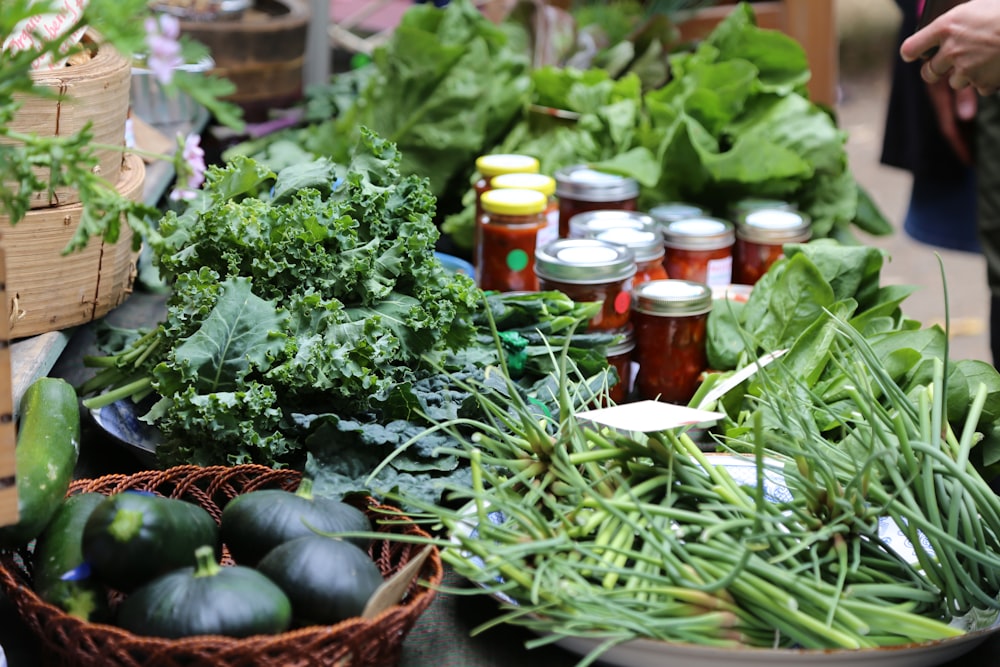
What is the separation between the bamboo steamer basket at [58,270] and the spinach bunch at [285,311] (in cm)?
12

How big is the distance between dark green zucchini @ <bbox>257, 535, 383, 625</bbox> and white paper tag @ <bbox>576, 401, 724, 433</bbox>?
32 cm

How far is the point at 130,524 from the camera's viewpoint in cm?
96

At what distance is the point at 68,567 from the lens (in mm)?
1014

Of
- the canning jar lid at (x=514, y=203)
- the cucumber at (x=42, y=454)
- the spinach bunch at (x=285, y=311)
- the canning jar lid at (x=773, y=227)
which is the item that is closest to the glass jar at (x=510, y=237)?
the canning jar lid at (x=514, y=203)

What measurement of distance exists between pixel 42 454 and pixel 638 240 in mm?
1115

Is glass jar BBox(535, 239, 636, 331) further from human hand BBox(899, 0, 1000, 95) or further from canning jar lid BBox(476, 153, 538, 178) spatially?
human hand BBox(899, 0, 1000, 95)

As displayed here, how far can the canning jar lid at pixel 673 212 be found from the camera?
85.7 inches

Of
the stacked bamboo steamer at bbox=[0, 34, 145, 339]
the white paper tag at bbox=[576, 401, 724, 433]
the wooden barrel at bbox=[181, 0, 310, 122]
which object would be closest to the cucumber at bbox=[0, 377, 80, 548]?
the stacked bamboo steamer at bbox=[0, 34, 145, 339]

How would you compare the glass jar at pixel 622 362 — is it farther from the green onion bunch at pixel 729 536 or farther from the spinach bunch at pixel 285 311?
the green onion bunch at pixel 729 536

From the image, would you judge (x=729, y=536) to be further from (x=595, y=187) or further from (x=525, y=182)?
(x=595, y=187)

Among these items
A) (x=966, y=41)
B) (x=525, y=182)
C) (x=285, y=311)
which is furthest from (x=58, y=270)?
(x=966, y=41)

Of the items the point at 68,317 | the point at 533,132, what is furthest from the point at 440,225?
the point at 68,317

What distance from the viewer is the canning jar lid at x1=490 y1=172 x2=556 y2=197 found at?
2.03 metres

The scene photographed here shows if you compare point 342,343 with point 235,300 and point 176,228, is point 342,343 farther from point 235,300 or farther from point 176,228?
point 176,228
